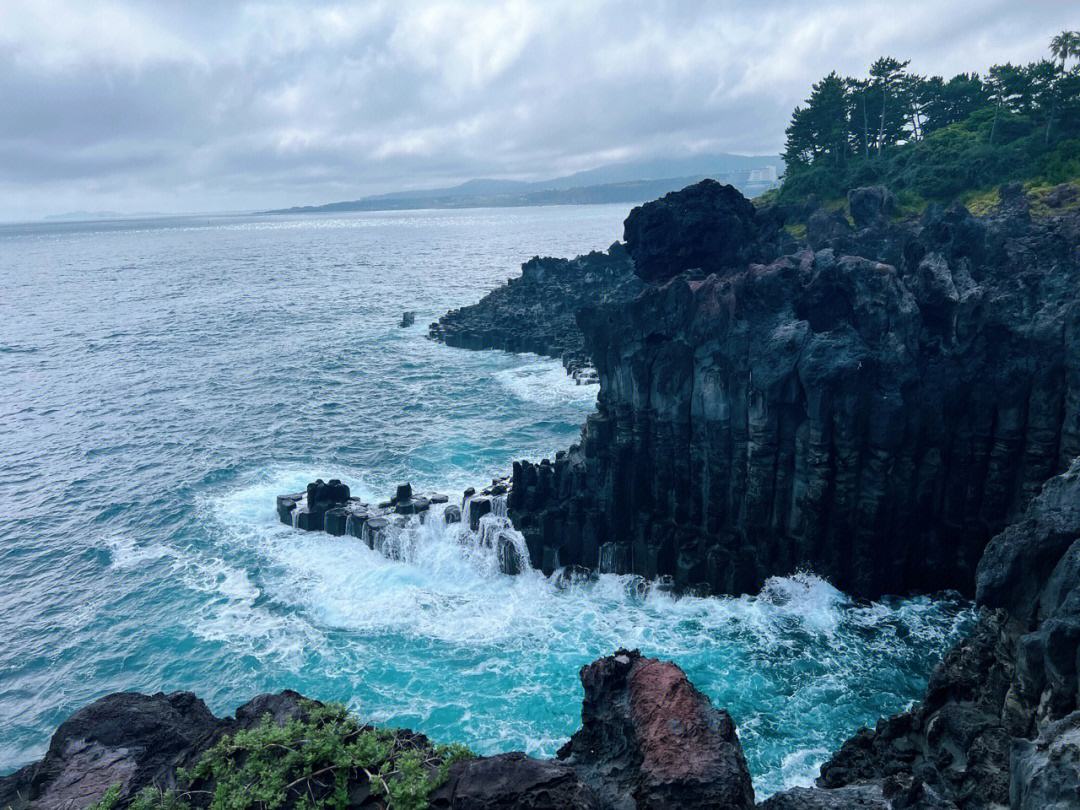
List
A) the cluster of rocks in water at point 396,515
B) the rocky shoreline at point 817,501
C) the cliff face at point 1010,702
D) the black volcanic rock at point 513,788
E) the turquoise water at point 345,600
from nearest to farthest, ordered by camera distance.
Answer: the cliff face at point 1010,702 → the black volcanic rock at point 513,788 → the rocky shoreline at point 817,501 → the turquoise water at point 345,600 → the cluster of rocks in water at point 396,515

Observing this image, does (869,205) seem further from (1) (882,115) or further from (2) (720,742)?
(2) (720,742)

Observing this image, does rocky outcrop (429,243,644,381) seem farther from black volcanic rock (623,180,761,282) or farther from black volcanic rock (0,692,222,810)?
black volcanic rock (0,692,222,810)

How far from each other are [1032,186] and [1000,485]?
147ft

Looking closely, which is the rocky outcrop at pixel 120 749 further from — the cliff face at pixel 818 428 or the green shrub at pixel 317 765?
the cliff face at pixel 818 428

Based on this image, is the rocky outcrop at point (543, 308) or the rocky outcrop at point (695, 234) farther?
the rocky outcrop at point (543, 308)

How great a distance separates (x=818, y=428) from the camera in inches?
1212

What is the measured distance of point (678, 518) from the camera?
117ft

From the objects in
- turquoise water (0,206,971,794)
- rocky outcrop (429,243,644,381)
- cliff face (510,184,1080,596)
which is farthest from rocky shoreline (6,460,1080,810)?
rocky outcrop (429,243,644,381)

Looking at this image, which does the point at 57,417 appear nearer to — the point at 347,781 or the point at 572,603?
the point at 572,603

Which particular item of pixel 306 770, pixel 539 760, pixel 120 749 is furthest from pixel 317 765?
pixel 120 749

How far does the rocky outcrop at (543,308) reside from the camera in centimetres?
8288

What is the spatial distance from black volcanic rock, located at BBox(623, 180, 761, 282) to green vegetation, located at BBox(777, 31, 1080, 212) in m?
28.1

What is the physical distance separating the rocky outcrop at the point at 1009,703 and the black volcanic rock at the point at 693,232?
31.2m

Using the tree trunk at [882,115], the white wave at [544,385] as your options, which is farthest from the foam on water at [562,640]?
the tree trunk at [882,115]
